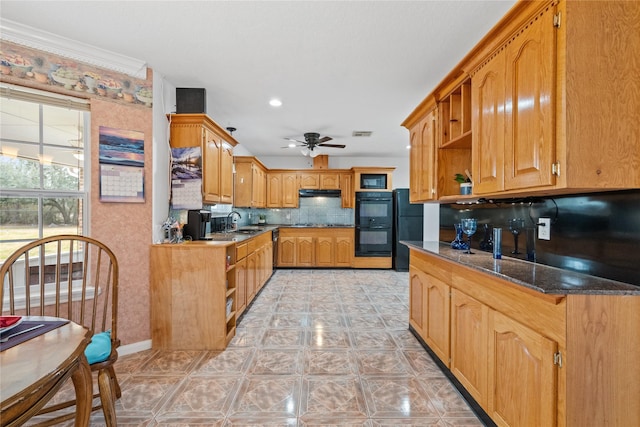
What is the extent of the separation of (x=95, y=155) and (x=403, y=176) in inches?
227

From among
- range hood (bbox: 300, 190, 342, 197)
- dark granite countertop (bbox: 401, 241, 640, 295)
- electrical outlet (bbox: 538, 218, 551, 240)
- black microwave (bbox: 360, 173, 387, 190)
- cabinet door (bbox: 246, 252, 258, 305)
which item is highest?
black microwave (bbox: 360, 173, 387, 190)

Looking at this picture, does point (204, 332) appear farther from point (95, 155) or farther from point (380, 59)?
point (380, 59)

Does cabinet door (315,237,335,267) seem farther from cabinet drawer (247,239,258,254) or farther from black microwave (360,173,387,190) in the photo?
cabinet drawer (247,239,258,254)

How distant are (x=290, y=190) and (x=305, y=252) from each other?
4.44ft

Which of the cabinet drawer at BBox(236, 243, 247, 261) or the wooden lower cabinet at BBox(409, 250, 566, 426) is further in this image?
the cabinet drawer at BBox(236, 243, 247, 261)

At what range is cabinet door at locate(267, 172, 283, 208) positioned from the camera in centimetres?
617

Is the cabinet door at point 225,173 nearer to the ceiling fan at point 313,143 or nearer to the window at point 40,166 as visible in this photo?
the window at point 40,166

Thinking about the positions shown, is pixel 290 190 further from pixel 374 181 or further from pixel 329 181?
pixel 374 181

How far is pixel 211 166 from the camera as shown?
298 cm

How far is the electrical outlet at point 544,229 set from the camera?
173 cm

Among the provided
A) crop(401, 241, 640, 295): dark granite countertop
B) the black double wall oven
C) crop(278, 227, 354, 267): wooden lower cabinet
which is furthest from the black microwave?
crop(401, 241, 640, 295): dark granite countertop

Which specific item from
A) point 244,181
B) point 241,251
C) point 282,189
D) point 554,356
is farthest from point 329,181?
point 554,356

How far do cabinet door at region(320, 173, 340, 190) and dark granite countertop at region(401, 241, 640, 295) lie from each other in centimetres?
434

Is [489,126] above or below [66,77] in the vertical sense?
below
